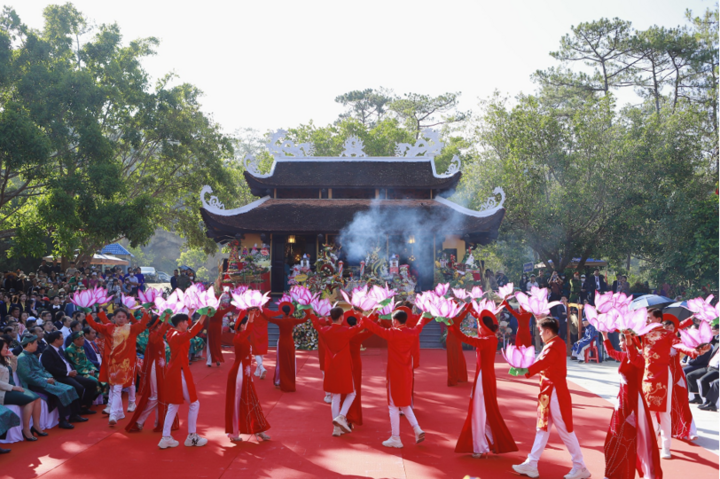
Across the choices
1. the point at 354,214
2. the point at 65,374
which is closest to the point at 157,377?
the point at 65,374

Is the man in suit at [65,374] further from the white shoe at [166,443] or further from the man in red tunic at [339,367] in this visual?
the man in red tunic at [339,367]

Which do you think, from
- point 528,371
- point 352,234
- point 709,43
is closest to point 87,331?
point 528,371

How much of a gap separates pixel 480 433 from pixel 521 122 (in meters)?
17.2

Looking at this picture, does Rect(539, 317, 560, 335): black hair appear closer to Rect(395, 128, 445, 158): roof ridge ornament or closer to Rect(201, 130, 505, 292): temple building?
Rect(201, 130, 505, 292): temple building

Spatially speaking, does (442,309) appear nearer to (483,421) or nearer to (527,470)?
(483,421)

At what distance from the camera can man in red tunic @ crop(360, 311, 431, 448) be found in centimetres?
606

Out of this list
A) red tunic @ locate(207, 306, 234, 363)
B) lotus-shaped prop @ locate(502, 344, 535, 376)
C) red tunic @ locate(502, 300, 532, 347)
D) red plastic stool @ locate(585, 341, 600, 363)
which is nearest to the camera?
lotus-shaped prop @ locate(502, 344, 535, 376)

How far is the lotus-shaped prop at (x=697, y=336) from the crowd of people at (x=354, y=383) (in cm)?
8

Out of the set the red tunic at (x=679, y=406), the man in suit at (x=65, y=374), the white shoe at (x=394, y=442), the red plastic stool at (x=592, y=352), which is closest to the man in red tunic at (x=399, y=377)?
the white shoe at (x=394, y=442)

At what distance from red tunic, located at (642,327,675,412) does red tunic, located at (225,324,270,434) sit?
442 cm

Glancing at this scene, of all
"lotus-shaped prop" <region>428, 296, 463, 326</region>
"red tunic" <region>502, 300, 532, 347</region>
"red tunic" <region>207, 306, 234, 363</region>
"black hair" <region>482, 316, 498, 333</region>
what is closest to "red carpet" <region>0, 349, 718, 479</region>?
"red tunic" <region>502, 300, 532, 347</region>

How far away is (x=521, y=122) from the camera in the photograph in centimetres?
2080

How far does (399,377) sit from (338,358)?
3.14 feet

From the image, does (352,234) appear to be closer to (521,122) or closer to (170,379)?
(521,122)
